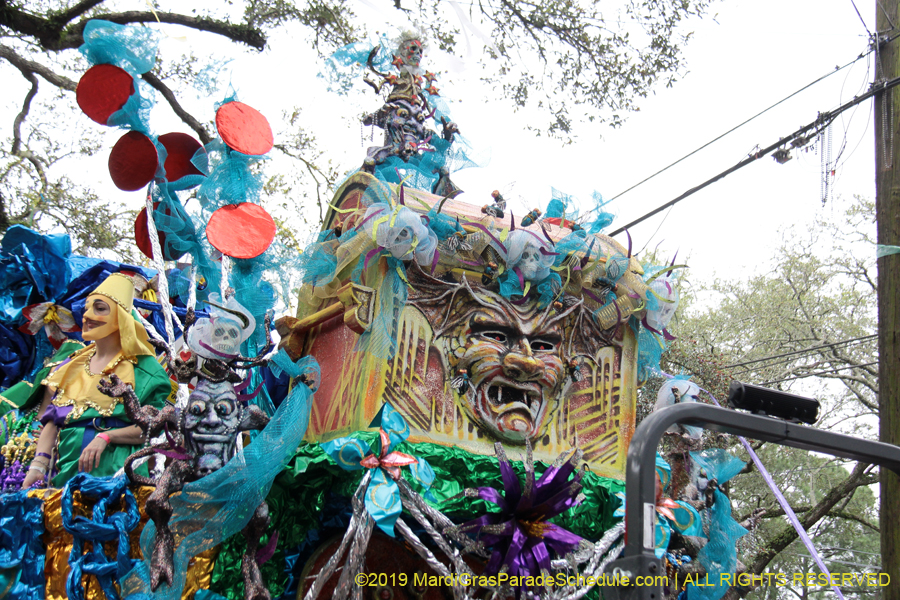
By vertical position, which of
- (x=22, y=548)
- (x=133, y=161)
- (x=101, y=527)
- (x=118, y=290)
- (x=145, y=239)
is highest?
(x=133, y=161)

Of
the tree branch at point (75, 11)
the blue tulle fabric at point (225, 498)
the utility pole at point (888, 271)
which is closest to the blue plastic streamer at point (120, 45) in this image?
the blue tulle fabric at point (225, 498)

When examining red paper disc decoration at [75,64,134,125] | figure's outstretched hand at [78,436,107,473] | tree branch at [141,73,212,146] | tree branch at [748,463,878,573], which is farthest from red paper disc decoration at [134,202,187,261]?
tree branch at [748,463,878,573]

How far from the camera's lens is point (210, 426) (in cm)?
429

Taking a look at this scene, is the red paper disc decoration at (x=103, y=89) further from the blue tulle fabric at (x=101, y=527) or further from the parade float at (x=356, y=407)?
the blue tulle fabric at (x=101, y=527)

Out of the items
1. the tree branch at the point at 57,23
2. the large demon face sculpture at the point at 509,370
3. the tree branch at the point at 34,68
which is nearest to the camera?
the large demon face sculpture at the point at 509,370

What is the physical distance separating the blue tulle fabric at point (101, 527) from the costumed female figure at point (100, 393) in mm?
481

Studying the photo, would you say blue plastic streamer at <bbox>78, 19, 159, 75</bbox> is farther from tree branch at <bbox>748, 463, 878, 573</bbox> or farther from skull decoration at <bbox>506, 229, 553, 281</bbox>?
tree branch at <bbox>748, 463, 878, 573</bbox>

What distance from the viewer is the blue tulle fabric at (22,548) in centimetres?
473

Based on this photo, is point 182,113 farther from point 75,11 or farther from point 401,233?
point 401,233

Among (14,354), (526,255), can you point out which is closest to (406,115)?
(526,255)

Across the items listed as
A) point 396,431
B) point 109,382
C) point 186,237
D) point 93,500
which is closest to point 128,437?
point 93,500

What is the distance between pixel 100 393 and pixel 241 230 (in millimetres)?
1646

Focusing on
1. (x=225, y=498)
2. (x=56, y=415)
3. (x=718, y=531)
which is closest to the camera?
(x=225, y=498)

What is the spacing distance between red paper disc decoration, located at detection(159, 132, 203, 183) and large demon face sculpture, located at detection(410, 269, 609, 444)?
2.00m
